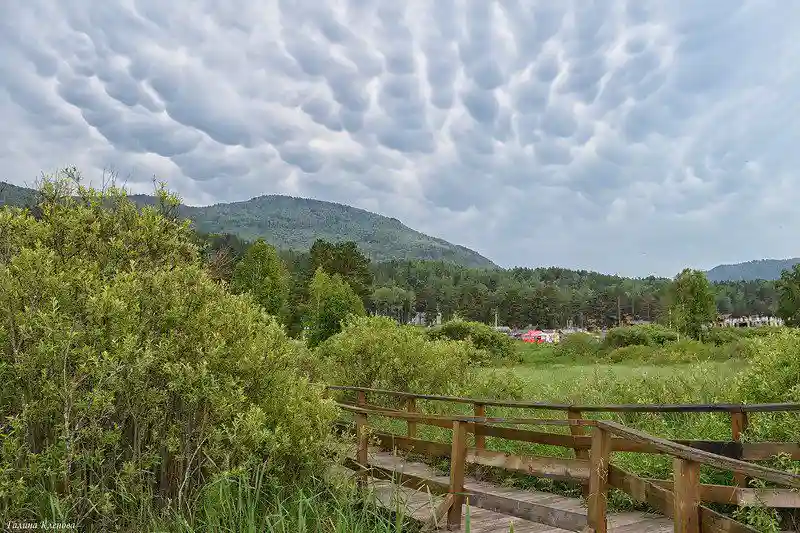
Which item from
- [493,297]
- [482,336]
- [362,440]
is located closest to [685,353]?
[482,336]

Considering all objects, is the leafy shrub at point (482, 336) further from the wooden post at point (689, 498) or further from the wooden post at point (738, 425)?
the wooden post at point (689, 498)

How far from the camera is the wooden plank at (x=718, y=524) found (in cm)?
340

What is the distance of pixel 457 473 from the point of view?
5.77 metres

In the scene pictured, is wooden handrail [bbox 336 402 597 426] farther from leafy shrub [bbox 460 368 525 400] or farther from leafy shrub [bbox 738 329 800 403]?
leafy shrub [bbox 460 368 525 400]

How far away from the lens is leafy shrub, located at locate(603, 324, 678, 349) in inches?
1578

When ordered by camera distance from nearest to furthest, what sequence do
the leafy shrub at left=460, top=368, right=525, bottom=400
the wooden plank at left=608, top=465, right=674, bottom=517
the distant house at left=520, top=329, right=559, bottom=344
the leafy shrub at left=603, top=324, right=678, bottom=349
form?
the wooden plank at left=608, top=465, right=674, bottom=517 < the leafy shrub at left=460, top=368, right=525, bottom=400 < the leafy shrub at left=603, top=324, right=678, bottom=349 < the distant house at left=520, top=329, right=559, bottom=344

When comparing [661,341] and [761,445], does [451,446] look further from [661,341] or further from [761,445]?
[661,341]

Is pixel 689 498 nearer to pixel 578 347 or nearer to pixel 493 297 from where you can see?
pixel 578 347

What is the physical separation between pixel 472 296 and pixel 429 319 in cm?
1710

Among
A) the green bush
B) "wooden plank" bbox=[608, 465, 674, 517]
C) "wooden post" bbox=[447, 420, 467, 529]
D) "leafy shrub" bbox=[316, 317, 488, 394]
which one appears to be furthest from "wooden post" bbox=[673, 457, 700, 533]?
"leafy shrub" bbox=[316, 317, 488, 394]

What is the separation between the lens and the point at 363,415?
7.42 metres

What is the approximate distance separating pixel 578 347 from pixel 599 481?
37.6m

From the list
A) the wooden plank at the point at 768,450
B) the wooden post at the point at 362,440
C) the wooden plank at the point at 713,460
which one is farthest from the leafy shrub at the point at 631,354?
the wooden plank at the point at 713,460

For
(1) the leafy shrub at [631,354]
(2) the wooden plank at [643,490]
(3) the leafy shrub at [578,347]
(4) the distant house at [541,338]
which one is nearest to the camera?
(2) the wooden plank at [643,490]
